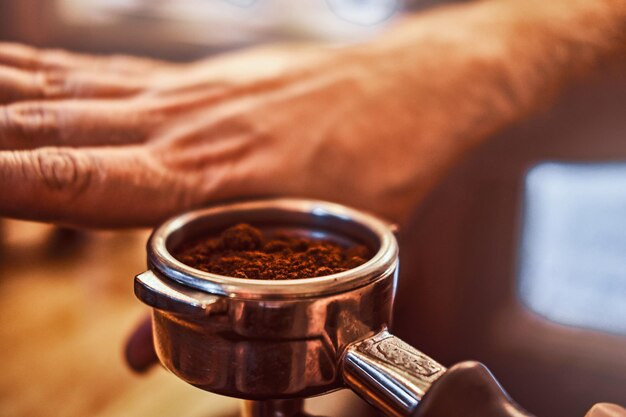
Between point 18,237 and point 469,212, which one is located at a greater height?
point 469,212

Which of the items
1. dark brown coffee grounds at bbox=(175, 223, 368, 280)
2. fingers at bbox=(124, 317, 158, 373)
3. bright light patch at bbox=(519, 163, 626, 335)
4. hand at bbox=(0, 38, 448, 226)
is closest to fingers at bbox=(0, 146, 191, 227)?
hand at bbox=(0, 38, 448, 226)

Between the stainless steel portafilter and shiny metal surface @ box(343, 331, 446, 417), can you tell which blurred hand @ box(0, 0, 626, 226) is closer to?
the stainless steel portafilter

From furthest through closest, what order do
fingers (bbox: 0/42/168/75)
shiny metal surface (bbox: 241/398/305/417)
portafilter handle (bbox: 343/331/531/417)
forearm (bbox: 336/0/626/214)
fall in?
forearm (bbox: 336/0/626/214) < fingers (bbox: 0/42/168/75) < shiny metal surface (bbox: 241/398/305/417) < portafilter handle (bbox: 343/331/531/417)

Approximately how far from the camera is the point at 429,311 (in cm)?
105

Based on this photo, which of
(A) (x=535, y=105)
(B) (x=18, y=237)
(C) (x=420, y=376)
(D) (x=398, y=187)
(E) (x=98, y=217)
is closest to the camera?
(C) (x=420, y=376)

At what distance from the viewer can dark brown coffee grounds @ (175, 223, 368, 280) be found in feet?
1.62

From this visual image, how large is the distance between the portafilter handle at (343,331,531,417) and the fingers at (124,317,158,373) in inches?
17.0

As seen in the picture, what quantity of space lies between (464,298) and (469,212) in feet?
0.55

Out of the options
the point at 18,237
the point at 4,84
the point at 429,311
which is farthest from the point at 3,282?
the point at 429,311

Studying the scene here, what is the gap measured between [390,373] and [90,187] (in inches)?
15.2

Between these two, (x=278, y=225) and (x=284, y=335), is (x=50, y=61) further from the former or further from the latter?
(x=284, y=335)

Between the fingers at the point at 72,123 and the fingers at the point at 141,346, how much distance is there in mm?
278

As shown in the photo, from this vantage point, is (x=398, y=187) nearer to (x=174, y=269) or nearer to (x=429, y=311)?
(x=429, y=311)

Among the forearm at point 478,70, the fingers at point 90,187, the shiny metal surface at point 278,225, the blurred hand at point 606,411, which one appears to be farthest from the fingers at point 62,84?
the blurred hand at point 606,411
